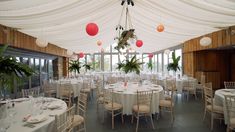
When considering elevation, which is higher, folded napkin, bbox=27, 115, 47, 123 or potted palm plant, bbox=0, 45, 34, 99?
potted palm plant, bbox=0, 45, 34, 99

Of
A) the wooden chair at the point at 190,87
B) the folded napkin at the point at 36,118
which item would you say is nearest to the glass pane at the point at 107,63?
the wooden chair at the point at 190,87

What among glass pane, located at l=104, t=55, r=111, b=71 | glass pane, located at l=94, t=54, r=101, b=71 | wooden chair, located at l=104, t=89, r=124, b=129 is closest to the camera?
wooden chair, located at l=104, t=89, r=124, b=129

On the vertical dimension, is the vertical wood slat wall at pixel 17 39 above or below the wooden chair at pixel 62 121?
above

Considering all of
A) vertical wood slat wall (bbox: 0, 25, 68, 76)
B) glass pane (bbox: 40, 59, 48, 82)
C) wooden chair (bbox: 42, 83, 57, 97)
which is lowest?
wooden chair (bbox: 42, 83, 57, 97)

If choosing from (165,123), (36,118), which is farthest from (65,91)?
(36,118)

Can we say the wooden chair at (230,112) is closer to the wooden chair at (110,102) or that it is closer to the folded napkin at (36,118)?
the wooden chair at (110,102)

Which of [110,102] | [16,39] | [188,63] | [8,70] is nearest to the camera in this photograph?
[8,70]

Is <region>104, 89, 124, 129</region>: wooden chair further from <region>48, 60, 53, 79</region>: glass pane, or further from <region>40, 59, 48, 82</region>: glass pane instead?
<region>48, 60, 53, 79</region>: glass pane

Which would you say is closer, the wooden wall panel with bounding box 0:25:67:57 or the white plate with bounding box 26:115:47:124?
the white plate with bounding box 26:115:47:124

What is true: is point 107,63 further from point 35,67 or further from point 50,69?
point 35,67

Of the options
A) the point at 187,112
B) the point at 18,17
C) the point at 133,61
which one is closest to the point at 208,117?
the point at 187,112

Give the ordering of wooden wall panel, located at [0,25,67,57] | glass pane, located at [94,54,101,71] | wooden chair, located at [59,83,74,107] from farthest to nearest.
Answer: glass pane, located at [94,54,101,71] < wooden chair, located at [59,83,74,107] < wooden wall panel, located at [0,25,67,57]

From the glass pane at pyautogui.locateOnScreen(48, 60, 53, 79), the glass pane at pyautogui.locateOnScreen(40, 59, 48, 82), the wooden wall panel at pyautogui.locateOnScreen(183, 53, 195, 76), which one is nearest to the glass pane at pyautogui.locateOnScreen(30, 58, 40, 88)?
the glass pane at pyautogui.locateOnScreen(40, 59, 48, 82)

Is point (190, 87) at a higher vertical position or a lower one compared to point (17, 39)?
lower
